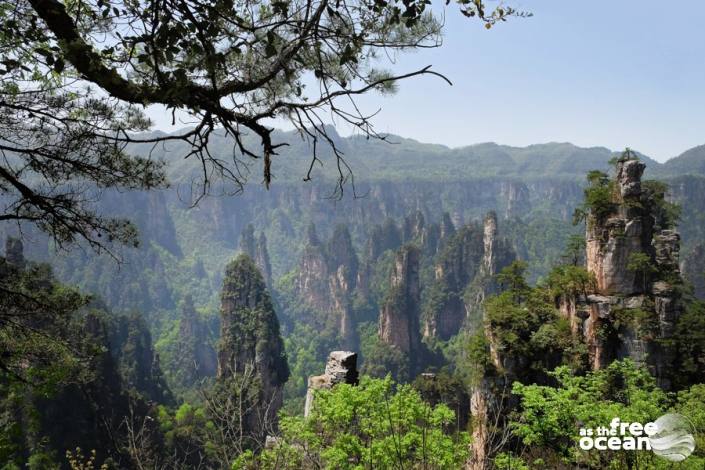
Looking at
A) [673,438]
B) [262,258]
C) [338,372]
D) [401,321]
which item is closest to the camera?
[673,438]

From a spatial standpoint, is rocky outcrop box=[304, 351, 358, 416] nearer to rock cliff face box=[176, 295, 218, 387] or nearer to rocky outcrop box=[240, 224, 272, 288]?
rock cliff face box=[176, 295, 218, 387]

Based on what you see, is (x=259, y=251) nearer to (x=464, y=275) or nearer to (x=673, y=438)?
(x=464, y=275)

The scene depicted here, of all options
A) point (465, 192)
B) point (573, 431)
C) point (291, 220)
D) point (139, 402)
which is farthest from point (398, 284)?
point (465, 192)

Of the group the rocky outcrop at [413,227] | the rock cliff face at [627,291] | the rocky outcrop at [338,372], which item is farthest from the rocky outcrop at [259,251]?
the rocky outcrop at [338,372]

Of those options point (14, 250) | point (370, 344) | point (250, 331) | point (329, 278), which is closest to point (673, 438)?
point (14, 250)

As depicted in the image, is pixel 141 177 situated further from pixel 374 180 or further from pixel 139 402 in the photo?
pixel 374 180

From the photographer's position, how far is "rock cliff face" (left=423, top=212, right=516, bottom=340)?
7112 centimetres

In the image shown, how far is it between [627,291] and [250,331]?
112 feet

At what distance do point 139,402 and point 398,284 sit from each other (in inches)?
1561

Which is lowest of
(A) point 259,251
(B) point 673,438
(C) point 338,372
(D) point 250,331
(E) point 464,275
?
(E) point 464,275

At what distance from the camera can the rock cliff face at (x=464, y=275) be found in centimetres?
7112

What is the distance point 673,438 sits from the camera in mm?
7727

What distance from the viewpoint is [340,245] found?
102m

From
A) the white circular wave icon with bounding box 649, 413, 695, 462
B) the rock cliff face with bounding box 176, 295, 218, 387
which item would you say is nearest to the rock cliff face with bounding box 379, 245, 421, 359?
the rock cliff face with bounding box 176, 295, 218, 387
